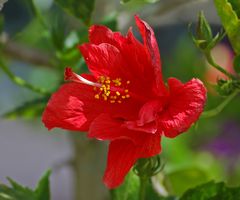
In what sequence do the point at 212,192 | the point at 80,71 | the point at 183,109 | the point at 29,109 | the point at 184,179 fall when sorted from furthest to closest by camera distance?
the point at 184,179, the point at 29,109, the point at 80,71, the point at 212,192, the point at 183,109

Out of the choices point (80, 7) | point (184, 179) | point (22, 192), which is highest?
point (80, 7)

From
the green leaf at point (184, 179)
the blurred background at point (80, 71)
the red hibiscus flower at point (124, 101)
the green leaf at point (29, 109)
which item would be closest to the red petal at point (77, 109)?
the red hibiscus flower at point (124, 101)

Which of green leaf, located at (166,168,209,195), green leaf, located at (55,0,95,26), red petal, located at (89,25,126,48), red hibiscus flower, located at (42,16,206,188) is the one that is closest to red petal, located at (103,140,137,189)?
red hibiscus flower, located at (42,16,206,188)

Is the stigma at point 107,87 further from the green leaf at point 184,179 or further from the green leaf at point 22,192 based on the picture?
the green leaf at point 184,179

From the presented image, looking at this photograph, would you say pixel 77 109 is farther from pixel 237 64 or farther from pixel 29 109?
pixel 29 109

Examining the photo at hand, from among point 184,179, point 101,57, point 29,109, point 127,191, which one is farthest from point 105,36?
point 184,179

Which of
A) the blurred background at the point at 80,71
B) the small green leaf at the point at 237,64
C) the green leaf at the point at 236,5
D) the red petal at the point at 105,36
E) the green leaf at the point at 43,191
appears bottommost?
the blurred background at the point at 80,71

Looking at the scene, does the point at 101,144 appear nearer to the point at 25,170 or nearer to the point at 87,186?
the point at 87,186
